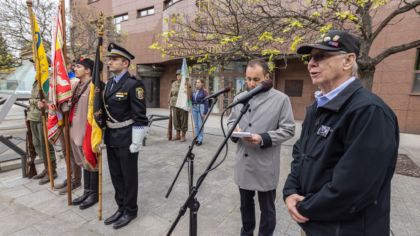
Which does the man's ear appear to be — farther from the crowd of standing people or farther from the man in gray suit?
the man in gray suit

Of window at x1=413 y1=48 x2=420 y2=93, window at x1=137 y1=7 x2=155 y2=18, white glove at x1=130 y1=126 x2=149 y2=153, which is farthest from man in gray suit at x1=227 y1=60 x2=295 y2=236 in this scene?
window at x1=137 y1=7 x2=155 y2=18

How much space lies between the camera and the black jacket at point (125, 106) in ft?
8.88

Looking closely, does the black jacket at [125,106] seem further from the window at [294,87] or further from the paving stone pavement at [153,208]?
the window at [294,87]

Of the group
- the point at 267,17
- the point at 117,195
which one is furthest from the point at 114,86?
the point at 267,17

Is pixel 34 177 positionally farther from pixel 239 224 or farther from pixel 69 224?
pixel 239 224

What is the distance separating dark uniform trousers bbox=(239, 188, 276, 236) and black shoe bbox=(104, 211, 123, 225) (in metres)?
1.57

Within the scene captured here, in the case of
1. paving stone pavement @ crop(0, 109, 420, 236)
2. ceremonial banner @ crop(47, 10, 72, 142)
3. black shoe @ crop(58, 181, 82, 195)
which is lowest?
paving stone pavement @ crop(0, 109, 420, 236)

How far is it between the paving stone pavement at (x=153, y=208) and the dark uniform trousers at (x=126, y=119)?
44cm

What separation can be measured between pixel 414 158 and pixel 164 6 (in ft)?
51.2

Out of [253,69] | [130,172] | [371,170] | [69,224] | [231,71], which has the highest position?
[231,71]

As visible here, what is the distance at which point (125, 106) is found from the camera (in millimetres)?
2740

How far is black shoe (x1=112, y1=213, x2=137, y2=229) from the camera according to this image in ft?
8.93

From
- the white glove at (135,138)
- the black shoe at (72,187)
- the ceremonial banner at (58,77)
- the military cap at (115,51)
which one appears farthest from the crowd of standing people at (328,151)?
the black shoe at (72,187)

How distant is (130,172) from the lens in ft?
9.19
